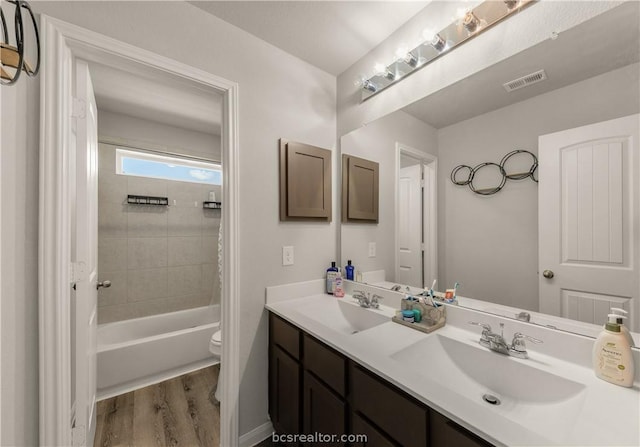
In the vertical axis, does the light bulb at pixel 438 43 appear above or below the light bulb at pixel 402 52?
below

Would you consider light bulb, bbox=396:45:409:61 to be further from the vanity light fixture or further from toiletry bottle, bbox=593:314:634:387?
toiletry bottle, bbox=593:314:634:387

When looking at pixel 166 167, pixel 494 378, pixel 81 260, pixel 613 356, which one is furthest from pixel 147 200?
pixel 613 356

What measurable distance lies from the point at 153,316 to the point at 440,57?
3.36 m

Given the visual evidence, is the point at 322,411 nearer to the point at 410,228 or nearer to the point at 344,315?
the point at 344,315

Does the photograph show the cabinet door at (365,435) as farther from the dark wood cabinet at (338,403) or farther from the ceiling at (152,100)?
the ceiling at (152,100)

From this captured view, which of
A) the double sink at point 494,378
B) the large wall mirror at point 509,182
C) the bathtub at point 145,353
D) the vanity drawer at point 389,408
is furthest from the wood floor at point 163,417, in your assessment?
the large wall mirror at point 509,182

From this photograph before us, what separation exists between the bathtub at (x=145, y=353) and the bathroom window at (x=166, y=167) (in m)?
1.56

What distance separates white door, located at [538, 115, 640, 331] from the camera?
2.58ft

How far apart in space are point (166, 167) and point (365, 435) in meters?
3.12

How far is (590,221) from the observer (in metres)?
0.85

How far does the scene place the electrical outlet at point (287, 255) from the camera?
1.65 metres

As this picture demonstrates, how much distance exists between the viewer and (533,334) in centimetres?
96

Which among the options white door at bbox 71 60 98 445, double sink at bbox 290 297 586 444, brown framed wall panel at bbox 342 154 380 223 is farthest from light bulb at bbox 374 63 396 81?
white door at bbox 71 60 98 445

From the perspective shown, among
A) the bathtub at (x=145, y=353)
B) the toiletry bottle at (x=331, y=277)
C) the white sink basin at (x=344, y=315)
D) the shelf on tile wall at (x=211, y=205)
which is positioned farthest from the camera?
the shelf on tile wall at (x=211, y=205)
